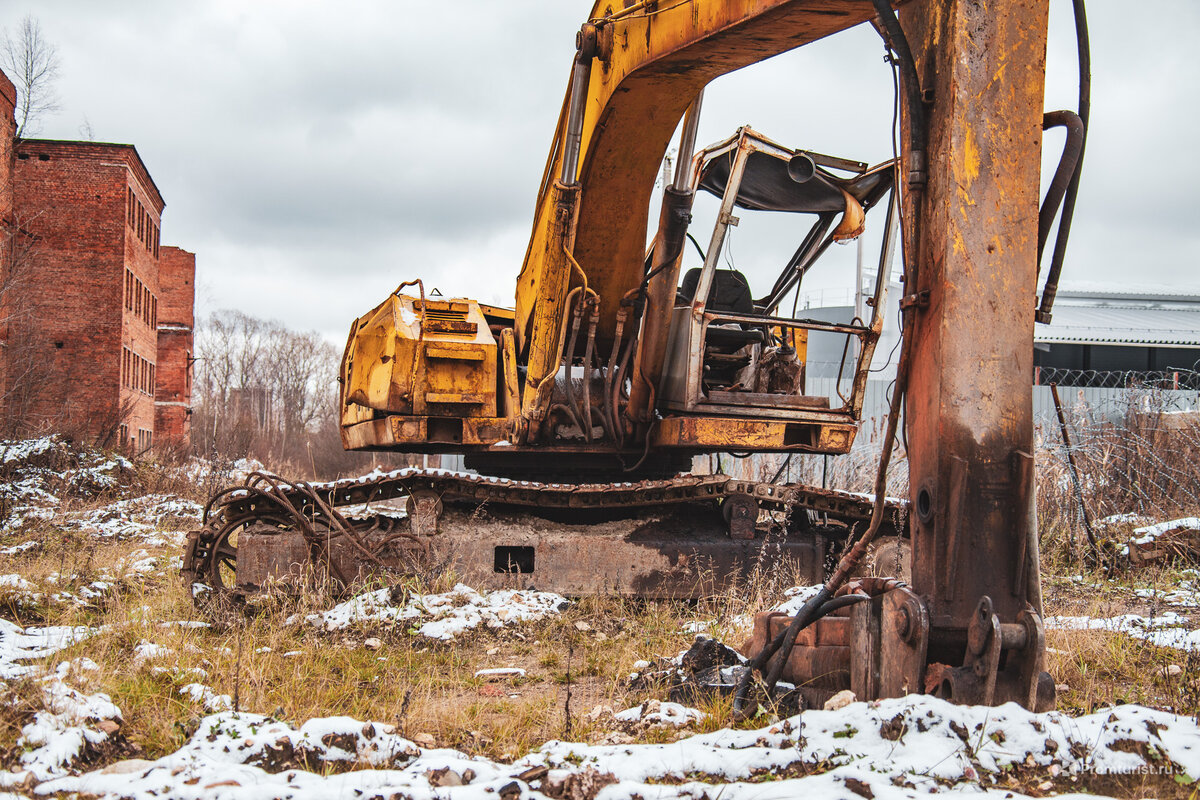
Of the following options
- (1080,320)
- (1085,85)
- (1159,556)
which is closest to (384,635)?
(1085,85)

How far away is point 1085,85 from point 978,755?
2.17 metres

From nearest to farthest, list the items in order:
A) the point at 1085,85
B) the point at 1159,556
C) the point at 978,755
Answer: the point at 978,755 < the point at 1085,85 < the point at 1159,556

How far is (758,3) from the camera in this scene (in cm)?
385

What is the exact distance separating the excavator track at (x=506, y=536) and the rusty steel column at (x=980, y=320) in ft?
11.0

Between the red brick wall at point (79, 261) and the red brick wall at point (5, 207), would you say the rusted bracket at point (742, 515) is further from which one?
the red brick wall at point (79, 261)

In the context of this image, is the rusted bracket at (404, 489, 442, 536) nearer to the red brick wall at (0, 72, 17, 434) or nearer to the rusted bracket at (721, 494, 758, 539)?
the rusted bracket at (721, 494, 758, 539)

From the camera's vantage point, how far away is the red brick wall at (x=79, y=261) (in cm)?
2780

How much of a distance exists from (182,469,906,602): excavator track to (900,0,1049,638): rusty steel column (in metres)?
3.36

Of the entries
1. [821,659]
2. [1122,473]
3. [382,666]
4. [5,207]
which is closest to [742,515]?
[382,666]

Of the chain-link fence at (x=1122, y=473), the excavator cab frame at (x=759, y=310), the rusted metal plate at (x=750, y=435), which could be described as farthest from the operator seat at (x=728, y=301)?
the chain-link fence at (x=1122, y=473)

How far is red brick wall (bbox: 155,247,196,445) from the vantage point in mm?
40531

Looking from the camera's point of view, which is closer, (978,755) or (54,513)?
(978,755)

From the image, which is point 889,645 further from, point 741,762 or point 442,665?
point 442,665

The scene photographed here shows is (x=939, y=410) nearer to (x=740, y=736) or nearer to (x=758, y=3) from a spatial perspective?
(x=740, y=736)
